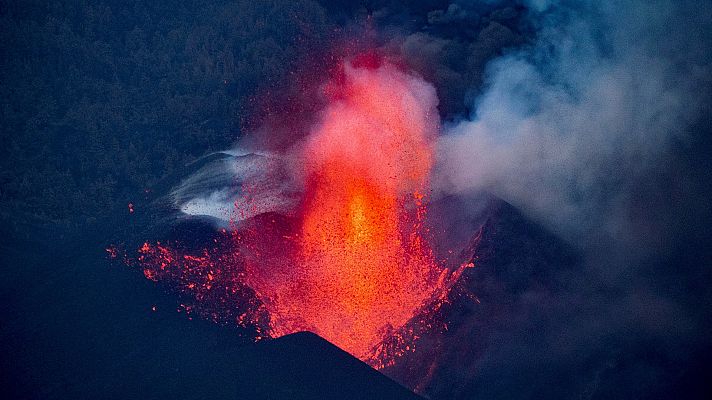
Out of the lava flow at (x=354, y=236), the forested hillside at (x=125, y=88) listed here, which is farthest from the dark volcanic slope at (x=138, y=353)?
the forested hillside at (x=125, y=88)

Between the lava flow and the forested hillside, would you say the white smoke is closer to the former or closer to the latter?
the lava flow

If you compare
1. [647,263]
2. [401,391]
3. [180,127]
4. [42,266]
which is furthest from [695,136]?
[42,266]

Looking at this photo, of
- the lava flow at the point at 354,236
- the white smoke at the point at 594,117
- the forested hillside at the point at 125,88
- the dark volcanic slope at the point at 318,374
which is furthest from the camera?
the forested hillside at the point at 125,88

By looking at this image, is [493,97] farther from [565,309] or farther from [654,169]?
[565,309]

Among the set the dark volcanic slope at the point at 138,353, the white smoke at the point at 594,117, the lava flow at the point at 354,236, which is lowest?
the dark volcanic slope at the point at 138,353

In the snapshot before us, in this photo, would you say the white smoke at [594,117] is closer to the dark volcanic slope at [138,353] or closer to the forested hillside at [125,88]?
the dark volcanic slope at [138,353]

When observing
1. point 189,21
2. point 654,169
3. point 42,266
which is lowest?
point 42,266

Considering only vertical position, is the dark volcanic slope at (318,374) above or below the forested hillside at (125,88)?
below

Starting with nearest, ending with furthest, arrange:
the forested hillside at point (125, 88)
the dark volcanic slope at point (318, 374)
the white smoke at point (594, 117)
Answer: the dark volcanic slope at point (318, 374) → the white smoke at point (594, 117) → the forested hillside at point (125, 88)

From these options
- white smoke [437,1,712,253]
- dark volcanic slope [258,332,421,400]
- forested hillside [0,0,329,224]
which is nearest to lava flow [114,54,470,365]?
dark volcanic slope [258,332,421,400]
